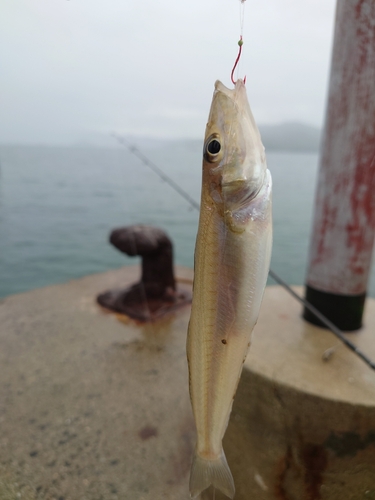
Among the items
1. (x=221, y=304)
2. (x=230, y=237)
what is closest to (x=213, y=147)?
(x=230, y=237)

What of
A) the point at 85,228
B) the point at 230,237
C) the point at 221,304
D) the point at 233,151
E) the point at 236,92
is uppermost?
the point at 236,92

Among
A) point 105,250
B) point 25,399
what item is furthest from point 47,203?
point 25,399

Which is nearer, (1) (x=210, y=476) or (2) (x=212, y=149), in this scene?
(2) (x=212, y=149)

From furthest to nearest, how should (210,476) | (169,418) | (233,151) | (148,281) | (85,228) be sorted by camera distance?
(85,228) → (148,281) → (169,418) → (210,476) → (233,151)

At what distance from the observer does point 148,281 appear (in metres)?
5.65

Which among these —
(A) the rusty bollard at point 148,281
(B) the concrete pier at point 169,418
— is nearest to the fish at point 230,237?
(B) the concrete pier at point 169,418

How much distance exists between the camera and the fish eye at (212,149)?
143 cm

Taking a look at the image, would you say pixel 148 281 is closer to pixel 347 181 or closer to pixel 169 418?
pixel 169 418

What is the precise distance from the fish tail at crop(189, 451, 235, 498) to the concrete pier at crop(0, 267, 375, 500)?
89 cm

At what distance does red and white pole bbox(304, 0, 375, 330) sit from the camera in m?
2.74

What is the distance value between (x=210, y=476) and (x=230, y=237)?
3.41ft

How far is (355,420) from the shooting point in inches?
89.3

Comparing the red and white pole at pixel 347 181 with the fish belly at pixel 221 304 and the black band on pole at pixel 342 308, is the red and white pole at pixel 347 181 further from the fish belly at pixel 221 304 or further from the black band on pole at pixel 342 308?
the fish belly at pixel 221 304

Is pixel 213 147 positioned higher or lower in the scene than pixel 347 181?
higher
